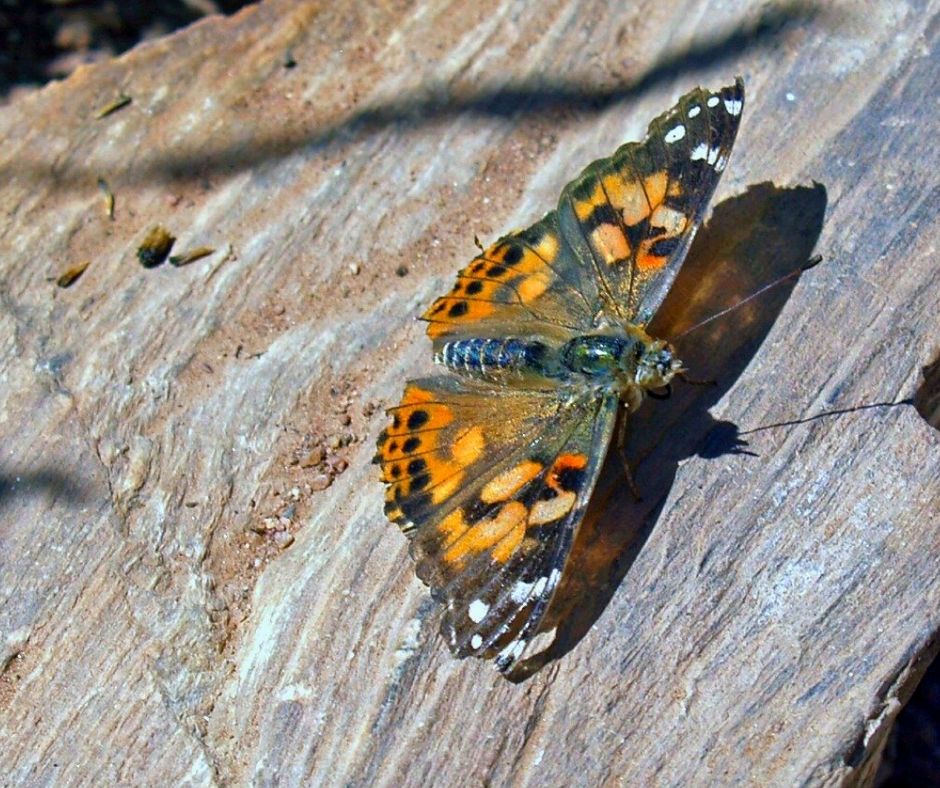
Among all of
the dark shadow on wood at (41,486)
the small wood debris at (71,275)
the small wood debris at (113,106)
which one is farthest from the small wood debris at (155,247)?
the dark shadow on wood at (41,486)

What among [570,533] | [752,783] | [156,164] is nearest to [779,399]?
[570,533]

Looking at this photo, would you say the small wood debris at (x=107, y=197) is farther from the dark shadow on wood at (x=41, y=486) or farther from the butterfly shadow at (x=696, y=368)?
the butterfly shadow at (x=696, y=368)

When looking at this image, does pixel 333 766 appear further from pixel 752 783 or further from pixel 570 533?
pixel 752 783

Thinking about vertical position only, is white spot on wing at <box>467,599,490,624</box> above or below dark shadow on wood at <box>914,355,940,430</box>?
above

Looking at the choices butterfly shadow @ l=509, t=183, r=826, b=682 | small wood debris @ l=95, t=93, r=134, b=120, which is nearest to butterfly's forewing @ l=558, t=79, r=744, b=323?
butterfly shadow @ l=509, t=183, r=826, b=682

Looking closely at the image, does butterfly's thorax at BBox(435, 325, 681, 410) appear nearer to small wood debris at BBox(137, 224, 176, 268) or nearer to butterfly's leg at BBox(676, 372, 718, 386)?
butterfly's leg at BBox(676, 372, 718, 386)

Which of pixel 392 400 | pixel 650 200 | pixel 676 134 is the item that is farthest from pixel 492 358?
pixel 676 134
